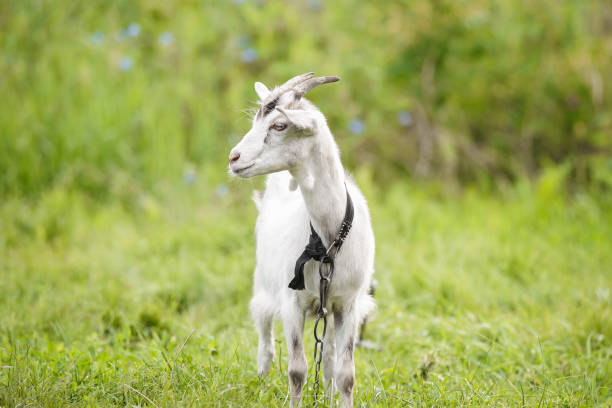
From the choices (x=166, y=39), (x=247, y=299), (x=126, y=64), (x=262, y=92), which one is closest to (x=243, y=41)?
(x=166, y=39)

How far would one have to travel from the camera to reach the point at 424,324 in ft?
13.9

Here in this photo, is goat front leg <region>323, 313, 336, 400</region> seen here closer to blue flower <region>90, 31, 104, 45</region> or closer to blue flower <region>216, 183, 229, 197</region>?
blue flower <region>216, 183, 229, 197</region>

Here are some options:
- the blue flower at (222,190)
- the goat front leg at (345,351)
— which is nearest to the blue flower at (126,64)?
the blue flower at (222,190)

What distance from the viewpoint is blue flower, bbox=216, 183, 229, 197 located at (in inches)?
255

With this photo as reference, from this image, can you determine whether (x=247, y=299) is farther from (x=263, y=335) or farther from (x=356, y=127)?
(x=356, y=127)

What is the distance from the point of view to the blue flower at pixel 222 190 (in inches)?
255

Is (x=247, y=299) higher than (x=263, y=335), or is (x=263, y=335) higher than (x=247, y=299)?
(x=263, y=335)

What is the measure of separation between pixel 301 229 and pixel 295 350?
55cm

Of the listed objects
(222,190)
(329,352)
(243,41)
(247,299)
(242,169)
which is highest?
(243,41)

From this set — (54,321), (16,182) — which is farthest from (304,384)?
(16,182)

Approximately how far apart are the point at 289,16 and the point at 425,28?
6.60ft

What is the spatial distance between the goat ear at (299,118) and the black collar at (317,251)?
0.46 metres

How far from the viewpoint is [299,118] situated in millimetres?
2541

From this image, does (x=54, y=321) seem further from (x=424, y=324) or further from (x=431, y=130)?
(x=431, y=130)
